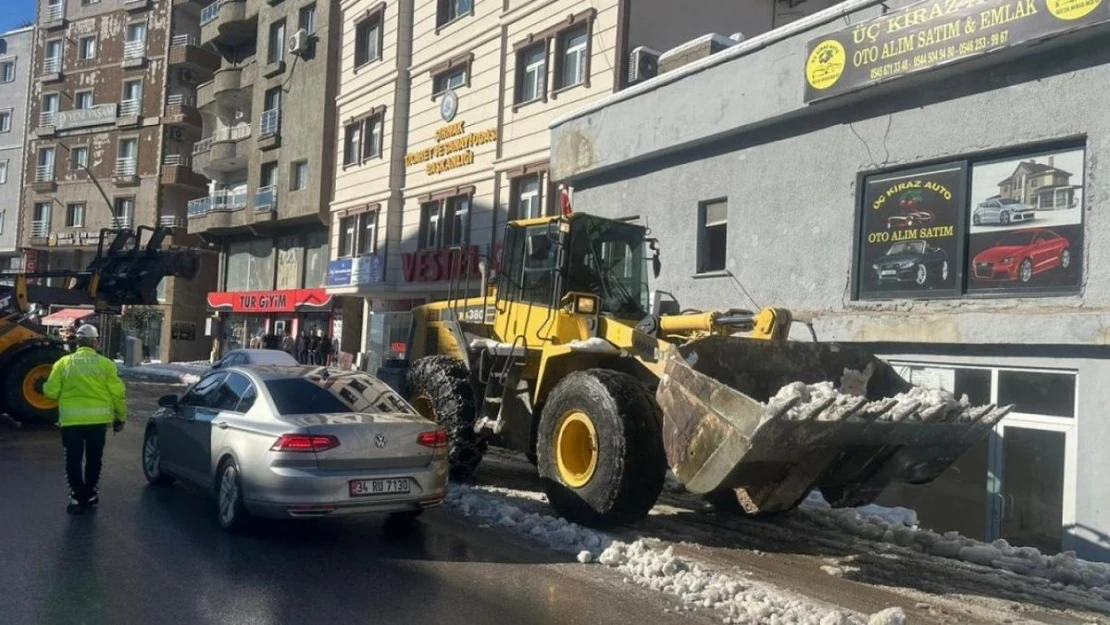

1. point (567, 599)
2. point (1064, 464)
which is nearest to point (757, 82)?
point (1064, 464)

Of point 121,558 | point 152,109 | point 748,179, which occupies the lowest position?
point 121,558

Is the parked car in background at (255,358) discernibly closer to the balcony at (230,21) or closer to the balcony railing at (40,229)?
the balcony at (230,21)

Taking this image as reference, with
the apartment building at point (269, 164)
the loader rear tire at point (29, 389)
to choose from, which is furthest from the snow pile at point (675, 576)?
the apartment building at point (269, 164)

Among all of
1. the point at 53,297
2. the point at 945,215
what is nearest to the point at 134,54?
the point at 53,297

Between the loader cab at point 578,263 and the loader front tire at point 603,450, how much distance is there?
4.42ft

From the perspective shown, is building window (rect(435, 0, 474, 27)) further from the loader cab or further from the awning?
the awning

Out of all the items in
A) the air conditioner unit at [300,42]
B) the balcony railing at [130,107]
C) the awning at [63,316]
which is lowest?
the awning at [63,316]

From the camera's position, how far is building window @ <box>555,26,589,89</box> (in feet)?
63.9

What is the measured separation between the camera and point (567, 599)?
6.18 m

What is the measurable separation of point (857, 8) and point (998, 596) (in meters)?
7.59

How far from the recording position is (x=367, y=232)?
28359 millimetres

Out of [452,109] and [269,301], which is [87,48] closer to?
[269,301]

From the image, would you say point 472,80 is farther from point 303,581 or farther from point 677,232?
point 303,581

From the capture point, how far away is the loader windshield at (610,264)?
935cm
